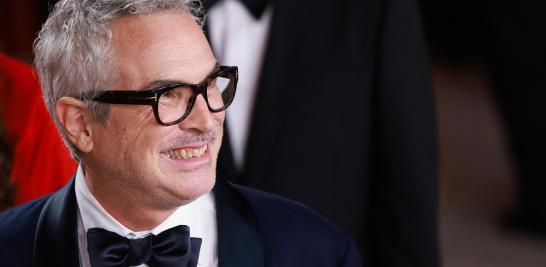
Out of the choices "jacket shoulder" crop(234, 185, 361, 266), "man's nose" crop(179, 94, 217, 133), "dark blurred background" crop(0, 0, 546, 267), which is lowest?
"dark blurred background" crop(0, 0, 546, 267)

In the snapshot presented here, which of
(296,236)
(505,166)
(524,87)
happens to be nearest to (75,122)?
(296,236)

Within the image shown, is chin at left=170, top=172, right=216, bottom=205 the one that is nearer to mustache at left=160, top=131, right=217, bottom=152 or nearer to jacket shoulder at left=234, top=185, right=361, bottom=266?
mustache at left=160, top=131, right=217, bottom=152

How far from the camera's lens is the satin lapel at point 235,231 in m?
1.80

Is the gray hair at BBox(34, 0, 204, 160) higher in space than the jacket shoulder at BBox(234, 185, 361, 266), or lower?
higher

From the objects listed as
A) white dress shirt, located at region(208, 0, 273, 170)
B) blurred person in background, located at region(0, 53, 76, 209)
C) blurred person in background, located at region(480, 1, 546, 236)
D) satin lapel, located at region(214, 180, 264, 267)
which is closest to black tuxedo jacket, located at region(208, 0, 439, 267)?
white dress shirt, located at region(208, 0, 273, 170)

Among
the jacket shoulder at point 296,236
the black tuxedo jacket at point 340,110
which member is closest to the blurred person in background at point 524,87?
the black tuxedo jacket at point 340,110

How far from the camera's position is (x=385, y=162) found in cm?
259

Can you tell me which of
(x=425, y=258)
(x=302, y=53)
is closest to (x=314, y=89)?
(x=302, y=53)

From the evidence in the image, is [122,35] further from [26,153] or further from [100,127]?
[26,153]

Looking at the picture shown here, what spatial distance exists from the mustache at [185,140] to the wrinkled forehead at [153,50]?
0.09 meters

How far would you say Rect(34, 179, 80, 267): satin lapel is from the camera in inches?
71.1

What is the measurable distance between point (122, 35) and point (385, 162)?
1113 mm

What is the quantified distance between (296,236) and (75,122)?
1.46 feet

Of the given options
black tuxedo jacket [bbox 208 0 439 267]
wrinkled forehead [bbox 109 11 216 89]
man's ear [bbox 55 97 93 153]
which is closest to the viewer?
A: wrinkled forehead [bbox 109 11 216 89]
